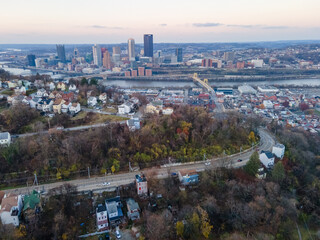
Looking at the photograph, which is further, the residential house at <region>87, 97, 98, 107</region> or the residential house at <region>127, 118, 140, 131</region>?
the residential house at <region>87, 97, 98, 107</region>

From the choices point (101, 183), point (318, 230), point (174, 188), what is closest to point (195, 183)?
point (174, 188)

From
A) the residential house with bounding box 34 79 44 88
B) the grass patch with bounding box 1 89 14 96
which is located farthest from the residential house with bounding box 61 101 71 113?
the residential house with bounding box 34 79 44 88

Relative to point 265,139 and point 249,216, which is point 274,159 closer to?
point 265,139

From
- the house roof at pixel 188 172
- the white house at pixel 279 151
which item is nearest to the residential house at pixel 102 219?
the house roof at pixel 188 172

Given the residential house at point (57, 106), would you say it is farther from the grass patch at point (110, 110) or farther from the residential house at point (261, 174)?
the residential house at point (261, 174)

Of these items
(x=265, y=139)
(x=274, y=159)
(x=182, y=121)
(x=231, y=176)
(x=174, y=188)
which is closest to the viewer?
(x=174, y=188)

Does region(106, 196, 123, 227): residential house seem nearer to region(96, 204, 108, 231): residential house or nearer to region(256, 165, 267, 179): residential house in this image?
region(96, 204, 108, 231): residential house
